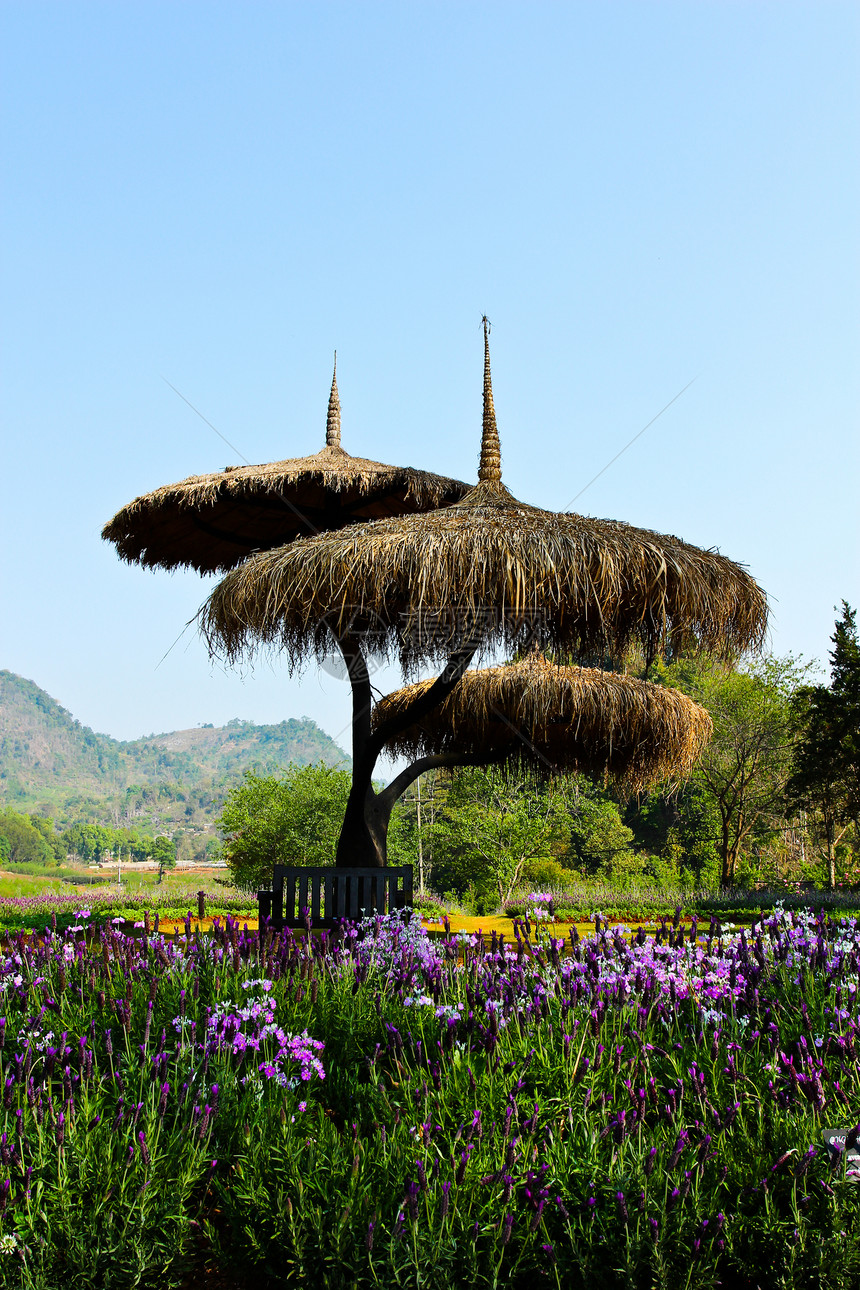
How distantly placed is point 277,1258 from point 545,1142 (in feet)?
2.52

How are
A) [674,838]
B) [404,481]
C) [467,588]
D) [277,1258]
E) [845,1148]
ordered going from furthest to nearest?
[674,838]
[404,481]
[467,588]
[277,1258]
[845,1148]

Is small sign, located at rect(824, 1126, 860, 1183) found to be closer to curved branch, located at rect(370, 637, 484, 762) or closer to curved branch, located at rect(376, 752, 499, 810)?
curved branch, located at rect(370, 637, 484, 762)

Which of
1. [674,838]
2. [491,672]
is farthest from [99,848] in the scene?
[491,672]

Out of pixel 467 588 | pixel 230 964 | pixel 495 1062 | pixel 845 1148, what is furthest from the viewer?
pixel 467 588

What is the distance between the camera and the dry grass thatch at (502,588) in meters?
6.11

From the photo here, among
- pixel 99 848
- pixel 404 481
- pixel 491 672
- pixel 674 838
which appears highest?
pixel 404 481

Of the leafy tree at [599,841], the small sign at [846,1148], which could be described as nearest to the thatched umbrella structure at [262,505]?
the small sign at [846,1148]

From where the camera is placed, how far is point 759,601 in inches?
271

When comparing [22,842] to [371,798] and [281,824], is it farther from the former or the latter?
[371,798]

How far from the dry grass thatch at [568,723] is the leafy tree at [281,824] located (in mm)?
10321

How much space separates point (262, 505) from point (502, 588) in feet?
12.7

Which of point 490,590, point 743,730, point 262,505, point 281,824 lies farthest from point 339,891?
point 743,730

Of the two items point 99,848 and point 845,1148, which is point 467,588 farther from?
point 99,848

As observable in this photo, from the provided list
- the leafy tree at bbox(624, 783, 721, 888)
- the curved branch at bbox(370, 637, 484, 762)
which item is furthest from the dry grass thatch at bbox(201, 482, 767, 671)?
the leafy tree at bbox(624, 783, 721, 888)
